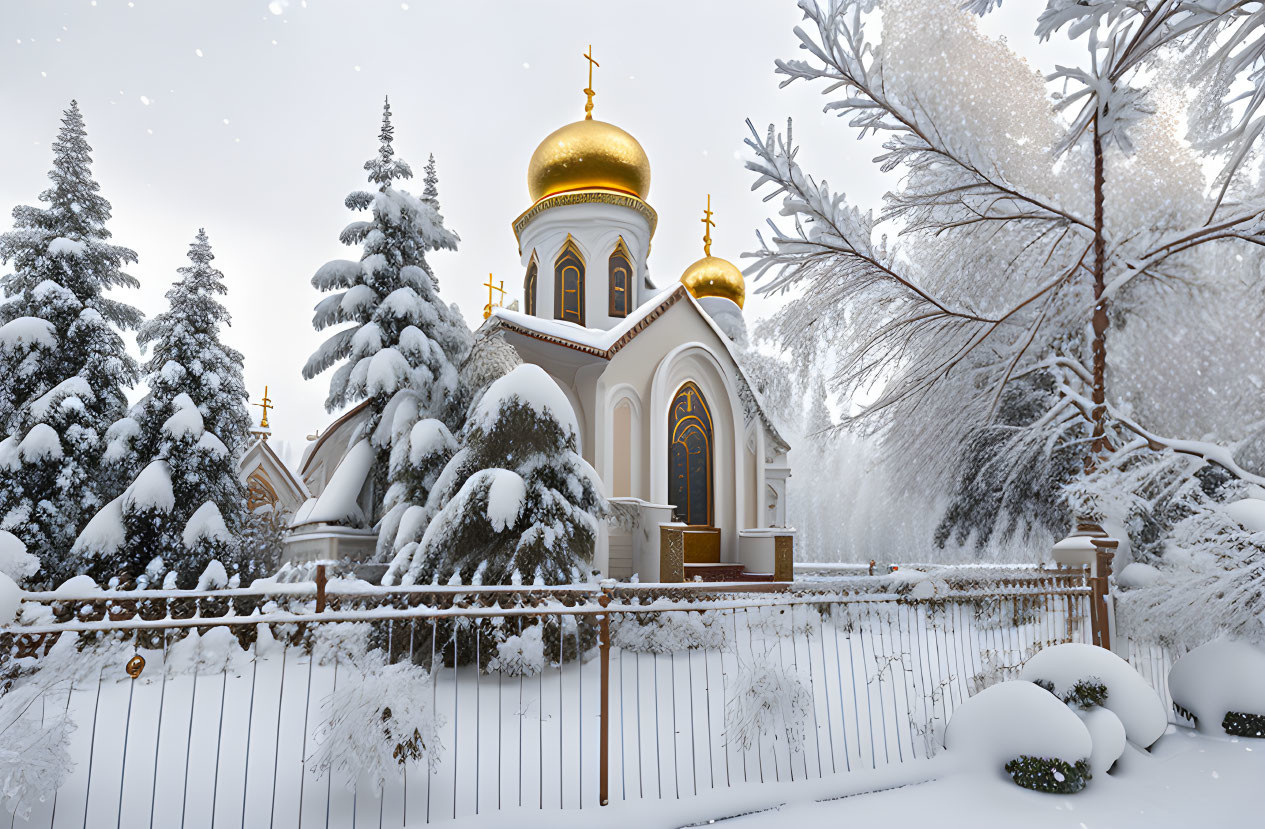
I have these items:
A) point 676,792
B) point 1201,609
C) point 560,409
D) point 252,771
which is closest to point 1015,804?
point 676,792

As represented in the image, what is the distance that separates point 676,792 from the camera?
4.73 m

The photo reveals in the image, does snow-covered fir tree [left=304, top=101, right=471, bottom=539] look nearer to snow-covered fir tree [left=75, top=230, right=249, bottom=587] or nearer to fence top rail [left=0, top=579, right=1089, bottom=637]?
snow-covered fir tree [left=75, top=230, right=249, bottom=587]

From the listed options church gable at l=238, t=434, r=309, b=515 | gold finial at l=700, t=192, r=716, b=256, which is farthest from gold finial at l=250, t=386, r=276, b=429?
gold finial at l=700, t=192, r=716, b=256

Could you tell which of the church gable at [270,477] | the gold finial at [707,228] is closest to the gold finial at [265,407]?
the church gable at [270,477]

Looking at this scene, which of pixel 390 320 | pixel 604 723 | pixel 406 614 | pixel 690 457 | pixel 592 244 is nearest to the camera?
pixel 406 614

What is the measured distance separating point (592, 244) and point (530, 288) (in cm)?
235

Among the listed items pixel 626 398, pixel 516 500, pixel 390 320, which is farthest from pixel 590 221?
pixel 516 500

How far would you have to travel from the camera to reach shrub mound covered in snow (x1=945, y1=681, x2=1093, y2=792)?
5.07 metres

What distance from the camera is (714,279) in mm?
23516

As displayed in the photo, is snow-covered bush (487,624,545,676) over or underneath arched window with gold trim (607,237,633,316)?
underneath

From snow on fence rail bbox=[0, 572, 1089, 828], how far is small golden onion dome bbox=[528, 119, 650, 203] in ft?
41.4

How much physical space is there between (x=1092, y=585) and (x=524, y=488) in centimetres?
624

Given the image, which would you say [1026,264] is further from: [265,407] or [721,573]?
[265,407]

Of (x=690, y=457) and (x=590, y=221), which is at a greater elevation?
(x=590, y=221)
